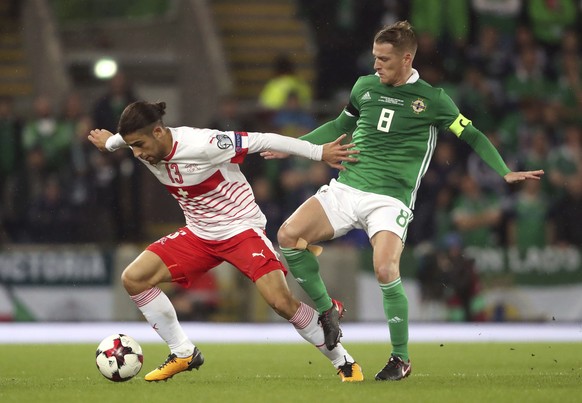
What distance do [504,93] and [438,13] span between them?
2.05 meters

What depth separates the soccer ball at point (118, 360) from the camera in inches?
320

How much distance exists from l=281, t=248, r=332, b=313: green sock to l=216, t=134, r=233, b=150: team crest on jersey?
A: 0.82 meters

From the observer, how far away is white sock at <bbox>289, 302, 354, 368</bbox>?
8195 millimetres

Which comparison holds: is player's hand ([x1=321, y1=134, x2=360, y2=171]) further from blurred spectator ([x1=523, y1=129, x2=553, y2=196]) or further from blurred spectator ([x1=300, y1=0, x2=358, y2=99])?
blurred spectator ([x1=300, y1=0, x2=358, y2=99])

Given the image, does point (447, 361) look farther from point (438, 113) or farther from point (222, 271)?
point (222, 271)

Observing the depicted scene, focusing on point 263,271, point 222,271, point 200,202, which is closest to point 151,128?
point 200,202

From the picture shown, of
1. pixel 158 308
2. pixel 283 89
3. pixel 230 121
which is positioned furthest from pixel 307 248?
pixel 283 89

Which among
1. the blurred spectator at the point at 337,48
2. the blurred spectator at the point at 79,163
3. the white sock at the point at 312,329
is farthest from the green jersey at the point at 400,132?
the blurred spectator at the point at 337,48

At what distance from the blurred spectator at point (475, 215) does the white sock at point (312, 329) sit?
22.7 ft

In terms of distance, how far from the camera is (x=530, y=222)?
50.1 feet

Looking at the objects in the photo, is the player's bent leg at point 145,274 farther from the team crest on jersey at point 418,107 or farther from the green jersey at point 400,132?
the team crest on jersey at point 418,107

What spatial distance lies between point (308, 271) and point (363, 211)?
0.53 meters

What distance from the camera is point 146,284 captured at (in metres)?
8.27

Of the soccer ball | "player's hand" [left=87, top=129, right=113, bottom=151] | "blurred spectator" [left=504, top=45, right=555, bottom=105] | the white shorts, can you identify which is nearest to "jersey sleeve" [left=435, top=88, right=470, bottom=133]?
the white shorts
